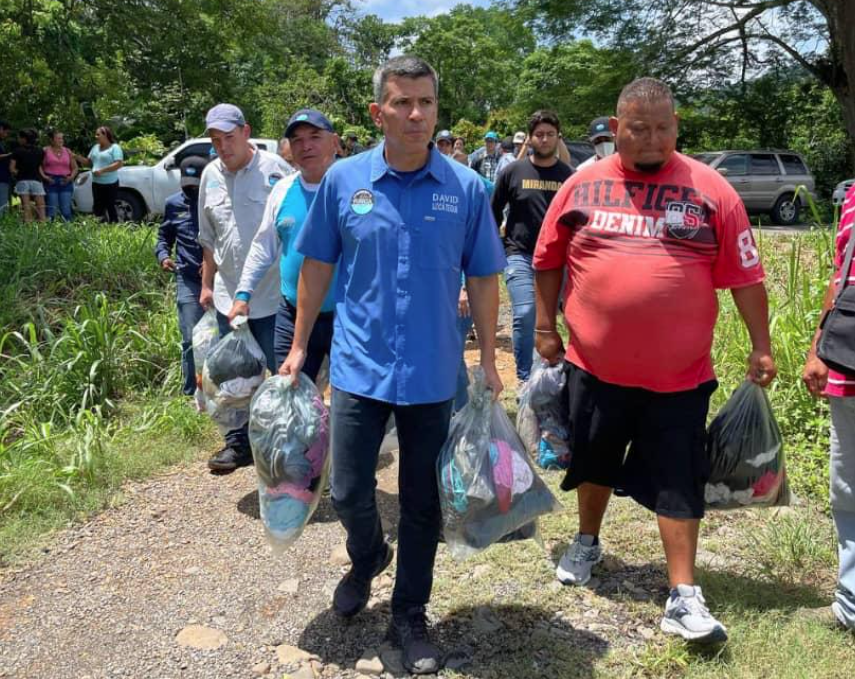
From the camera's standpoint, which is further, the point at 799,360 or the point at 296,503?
the point at 799,360

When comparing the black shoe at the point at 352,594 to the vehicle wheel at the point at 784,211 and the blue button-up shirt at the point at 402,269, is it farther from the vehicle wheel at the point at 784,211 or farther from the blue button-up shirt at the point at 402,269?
the vehicle wheel at the point at 784,211

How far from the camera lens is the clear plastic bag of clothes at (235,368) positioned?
4082mm

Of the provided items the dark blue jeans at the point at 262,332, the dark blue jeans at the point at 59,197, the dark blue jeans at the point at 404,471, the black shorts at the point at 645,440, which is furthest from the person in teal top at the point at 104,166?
the black shorts at the point at 645,440

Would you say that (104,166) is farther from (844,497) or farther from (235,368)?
(844,497)

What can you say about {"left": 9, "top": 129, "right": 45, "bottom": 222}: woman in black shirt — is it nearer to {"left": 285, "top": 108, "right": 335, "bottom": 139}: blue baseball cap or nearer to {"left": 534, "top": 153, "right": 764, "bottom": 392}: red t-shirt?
{"left": 285, "top": 108, "right": 335, "bottom": 139}: blue baseball cap

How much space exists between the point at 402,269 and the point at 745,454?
144cm

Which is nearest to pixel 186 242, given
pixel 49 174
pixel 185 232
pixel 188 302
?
pixel 185 232

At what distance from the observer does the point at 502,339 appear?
309 inches

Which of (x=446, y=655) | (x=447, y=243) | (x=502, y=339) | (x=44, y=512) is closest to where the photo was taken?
(x=447, y=243)

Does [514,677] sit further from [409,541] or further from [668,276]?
[668,276]

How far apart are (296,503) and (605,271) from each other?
54.8 inches

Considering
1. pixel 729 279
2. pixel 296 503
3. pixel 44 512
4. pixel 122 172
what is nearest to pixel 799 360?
pixel 729 279

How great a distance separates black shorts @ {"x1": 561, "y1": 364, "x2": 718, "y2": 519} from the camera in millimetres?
2797

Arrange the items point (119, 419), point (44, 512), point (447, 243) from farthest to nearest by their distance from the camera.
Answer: point (119, 419)
point (44, 512)
point (447, 243)
